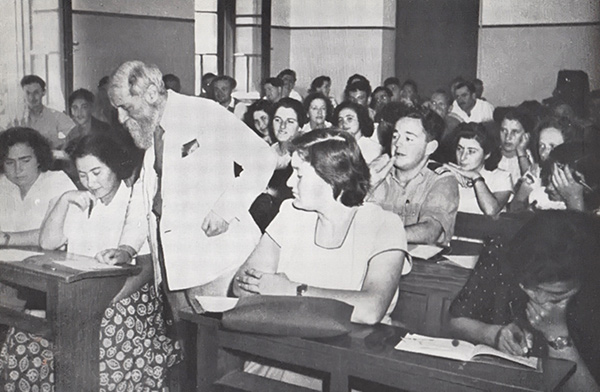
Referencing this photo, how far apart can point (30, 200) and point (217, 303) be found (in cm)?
113

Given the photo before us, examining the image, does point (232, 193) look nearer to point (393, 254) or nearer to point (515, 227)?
point (393, 254)

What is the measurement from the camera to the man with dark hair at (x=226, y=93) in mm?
3219

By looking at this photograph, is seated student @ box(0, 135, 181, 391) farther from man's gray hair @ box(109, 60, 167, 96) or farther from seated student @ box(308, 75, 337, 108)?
seated student @ box(308, 75, 337, 108)

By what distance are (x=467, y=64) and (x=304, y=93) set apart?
724 millimetres

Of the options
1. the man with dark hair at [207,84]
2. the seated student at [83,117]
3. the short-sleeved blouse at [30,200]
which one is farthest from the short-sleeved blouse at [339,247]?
the short-sleeved blouse at [30,200]

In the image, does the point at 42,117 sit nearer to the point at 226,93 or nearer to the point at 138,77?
the point at 138,77

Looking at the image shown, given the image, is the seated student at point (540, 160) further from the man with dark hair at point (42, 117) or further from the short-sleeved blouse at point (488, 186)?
the man with dark hair at point (42, 117)

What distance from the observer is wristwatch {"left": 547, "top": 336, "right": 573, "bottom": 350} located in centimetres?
257

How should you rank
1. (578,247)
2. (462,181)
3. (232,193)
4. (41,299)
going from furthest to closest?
1. (41,299)
2. (232,193)
3. (462,181)
4. (578,247)

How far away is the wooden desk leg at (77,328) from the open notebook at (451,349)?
1.45 meters

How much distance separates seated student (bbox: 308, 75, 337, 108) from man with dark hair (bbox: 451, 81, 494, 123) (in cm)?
53

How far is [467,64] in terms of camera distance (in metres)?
2.86

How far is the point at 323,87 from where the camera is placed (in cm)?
306

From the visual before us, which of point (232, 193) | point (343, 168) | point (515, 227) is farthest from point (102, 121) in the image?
point (515, 227)
